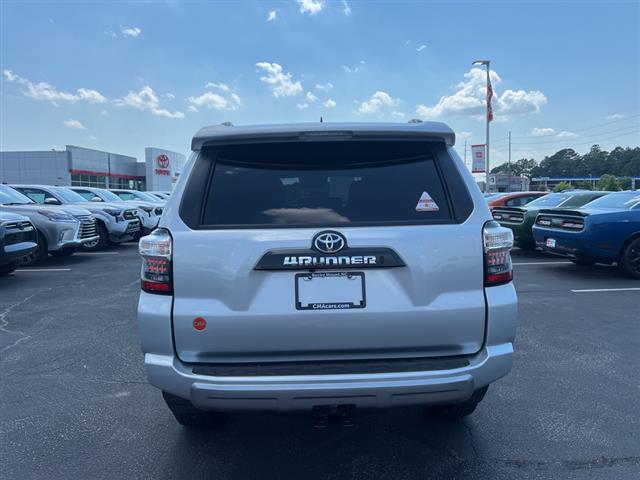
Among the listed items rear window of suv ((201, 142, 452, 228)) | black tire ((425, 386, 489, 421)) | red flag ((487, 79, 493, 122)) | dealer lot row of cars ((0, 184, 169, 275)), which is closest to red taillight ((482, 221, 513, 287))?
rear window of suv ((201, 142, 452, 228))

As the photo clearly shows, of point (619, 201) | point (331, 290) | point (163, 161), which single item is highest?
point (163, 161)

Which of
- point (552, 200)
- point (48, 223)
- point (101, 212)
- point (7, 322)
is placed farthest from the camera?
point (101, 212)

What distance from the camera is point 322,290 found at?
2395 mm

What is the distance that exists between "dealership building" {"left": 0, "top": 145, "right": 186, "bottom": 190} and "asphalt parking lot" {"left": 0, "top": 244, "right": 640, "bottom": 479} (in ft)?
142

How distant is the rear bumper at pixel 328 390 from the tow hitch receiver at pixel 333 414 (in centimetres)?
6

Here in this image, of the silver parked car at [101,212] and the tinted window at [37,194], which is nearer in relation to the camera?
the tinted window at [37,194]

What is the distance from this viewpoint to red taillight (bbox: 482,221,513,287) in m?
2.51

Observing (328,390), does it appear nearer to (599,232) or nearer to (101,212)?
(599,232)

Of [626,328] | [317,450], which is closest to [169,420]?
[317,450]

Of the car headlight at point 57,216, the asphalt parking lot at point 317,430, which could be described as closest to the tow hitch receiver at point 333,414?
the asphalt parking lot at point 317,430

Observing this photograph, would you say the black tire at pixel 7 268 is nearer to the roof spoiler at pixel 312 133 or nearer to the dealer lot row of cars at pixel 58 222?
the dealer lot row of cars at pixel 58 222

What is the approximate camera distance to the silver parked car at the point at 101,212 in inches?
495

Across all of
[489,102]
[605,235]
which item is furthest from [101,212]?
[489,102]

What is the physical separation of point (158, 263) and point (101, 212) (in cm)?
1159
